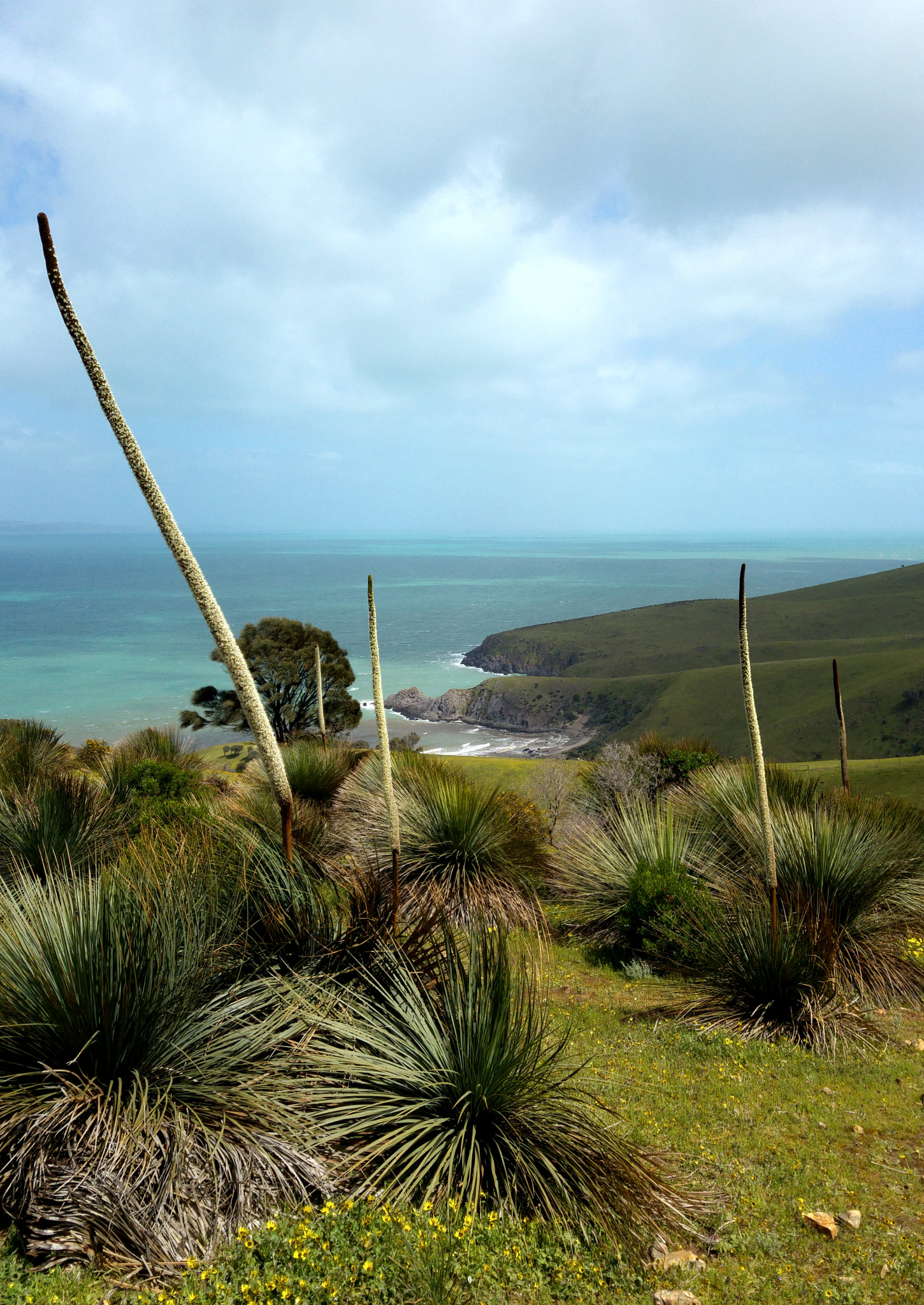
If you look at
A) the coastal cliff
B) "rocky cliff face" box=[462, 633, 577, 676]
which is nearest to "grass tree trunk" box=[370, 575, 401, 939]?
the coastal cliff

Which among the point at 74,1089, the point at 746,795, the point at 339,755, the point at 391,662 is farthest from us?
the point at 391,662

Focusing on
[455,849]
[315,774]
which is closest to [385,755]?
[455,849]

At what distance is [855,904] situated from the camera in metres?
7.88

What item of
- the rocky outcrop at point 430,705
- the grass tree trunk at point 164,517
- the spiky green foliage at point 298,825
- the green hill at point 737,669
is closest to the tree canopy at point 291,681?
the spiky green foliage at point 298,825

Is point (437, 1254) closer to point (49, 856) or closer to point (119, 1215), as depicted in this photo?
point (119, 1215)

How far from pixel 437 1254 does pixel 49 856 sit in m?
6.21

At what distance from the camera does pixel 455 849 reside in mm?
9195

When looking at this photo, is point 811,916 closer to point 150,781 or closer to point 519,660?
point 150,781

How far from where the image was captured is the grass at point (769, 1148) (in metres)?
3.28

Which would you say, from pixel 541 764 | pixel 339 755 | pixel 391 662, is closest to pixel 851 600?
pixel 391 662

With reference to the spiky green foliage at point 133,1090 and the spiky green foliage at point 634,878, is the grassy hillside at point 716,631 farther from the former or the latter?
the spiky green foliage at point 133,1090

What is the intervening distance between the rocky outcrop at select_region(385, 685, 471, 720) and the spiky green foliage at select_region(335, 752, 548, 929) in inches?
3548

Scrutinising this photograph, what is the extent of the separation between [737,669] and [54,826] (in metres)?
94.6

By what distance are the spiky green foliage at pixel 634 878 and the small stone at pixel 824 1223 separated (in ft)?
14.8
